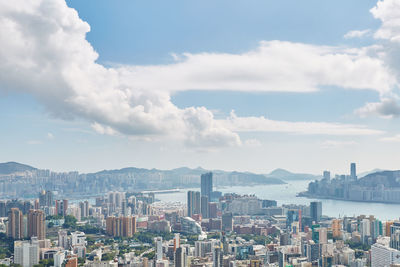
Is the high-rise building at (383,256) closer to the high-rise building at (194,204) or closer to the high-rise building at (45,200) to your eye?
the high-rise building at (194,204)

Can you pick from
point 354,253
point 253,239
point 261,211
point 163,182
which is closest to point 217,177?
point 163,182

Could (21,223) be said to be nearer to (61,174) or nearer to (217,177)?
(61,174)

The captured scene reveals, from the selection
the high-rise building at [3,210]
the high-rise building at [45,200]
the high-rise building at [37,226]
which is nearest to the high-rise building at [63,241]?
the high-rise building at [37,226]

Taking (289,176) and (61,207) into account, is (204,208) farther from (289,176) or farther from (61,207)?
(289,176)

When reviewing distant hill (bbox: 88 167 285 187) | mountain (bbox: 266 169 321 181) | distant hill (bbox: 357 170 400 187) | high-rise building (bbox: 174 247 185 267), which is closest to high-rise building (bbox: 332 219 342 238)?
high-rise building (bbox: 174 247 185 267)

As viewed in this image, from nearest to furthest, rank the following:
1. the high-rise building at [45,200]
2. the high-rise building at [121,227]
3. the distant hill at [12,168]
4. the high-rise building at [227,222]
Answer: the high-rise building at [121,227] < the high-rise building at [227,222] < the high-rise building at [45,200] < the distant hill at [12,168]

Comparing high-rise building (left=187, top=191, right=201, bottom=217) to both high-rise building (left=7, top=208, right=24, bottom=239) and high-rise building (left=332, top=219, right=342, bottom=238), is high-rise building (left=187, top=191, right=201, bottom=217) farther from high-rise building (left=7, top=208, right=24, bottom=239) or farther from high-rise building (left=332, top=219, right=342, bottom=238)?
high-rise building (left=7, top=208, right=24, bottom=239)

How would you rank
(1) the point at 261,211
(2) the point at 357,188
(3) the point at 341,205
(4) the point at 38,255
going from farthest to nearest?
(2) the point at 357,188 → (3) the point at 341,205 → (1) the point at 261,211 → (4) the point at 38,255
